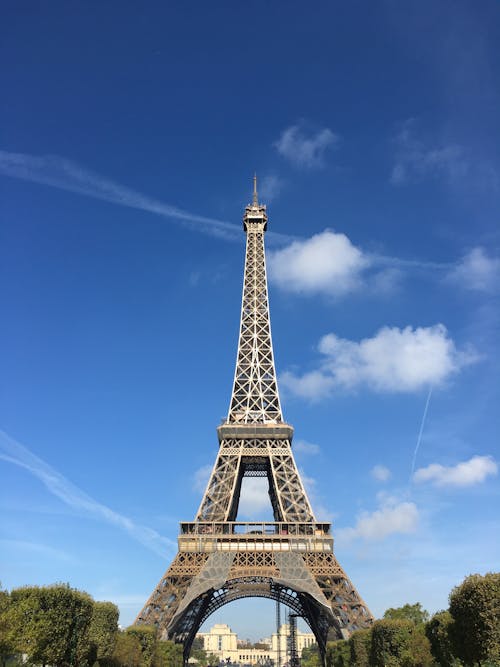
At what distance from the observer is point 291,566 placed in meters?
48.8

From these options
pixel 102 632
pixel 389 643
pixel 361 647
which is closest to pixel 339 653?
pixel 361 647

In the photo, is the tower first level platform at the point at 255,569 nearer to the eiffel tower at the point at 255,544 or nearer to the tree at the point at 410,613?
the eiffel tower at the point at 255,544

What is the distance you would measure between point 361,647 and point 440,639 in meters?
6.01

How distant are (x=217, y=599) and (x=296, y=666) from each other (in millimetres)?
40021

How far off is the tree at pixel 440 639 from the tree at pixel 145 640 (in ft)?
65.2

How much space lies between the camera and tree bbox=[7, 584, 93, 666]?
2869 cm

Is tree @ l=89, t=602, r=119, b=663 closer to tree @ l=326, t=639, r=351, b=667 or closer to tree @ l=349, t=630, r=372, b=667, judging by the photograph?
tree @ l=349, t=630, r=372, b=667

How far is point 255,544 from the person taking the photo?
5053 centimetres

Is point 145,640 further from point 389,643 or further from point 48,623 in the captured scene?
point 389,643

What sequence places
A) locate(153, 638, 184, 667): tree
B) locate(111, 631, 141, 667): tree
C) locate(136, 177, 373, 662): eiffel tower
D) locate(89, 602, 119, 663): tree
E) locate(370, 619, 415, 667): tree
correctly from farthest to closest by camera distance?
locate(136, 177, 373, 662): eiffel tower
locate(153, 638, 184, 667): tree
locate(111, 631, 141, 667): tree
locate(370, 619, 415, 667): tree
locate(89, 602, 119, 663): tree

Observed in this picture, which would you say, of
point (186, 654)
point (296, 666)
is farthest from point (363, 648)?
point (296, 666)

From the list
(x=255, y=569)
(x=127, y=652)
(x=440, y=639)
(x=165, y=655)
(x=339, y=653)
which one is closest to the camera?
(x=440, y=639)

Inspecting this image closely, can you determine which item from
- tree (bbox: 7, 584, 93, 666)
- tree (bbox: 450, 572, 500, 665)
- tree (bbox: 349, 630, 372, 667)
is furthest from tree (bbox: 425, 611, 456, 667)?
tree (bbox: 7, 584, 93, 666)

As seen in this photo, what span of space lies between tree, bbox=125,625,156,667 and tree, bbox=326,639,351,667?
1486 centimetres
